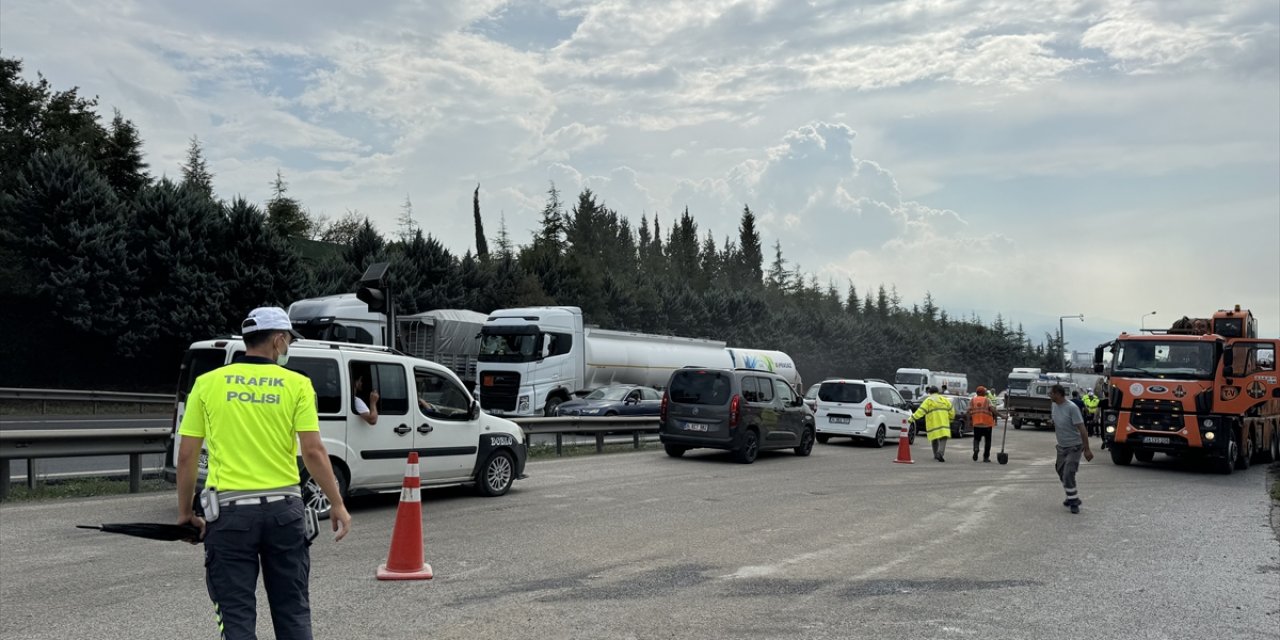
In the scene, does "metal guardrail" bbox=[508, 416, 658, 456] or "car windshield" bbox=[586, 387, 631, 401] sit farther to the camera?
"car windshield" bbox=[586, 387, 631, 401]

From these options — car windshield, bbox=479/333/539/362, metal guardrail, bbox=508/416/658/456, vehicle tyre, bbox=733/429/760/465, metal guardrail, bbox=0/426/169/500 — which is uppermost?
car windshield, bbox=479/333/539/362

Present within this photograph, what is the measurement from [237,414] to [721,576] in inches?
187

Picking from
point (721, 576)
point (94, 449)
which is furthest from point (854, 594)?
point (94, 449)

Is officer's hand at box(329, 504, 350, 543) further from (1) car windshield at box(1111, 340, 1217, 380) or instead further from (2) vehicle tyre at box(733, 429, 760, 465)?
(1) car windshield at box(1111, 340, 1217, 380)

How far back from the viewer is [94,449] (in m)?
12.2

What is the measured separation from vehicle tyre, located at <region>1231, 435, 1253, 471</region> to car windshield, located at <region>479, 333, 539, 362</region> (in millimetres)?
18495

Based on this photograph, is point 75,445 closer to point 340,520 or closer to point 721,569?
point 721,569

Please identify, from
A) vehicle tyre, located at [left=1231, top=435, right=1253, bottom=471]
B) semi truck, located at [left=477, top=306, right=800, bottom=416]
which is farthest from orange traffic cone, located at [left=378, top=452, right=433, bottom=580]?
semi truck, located at [left=477, top=306, right=800, bottom=416]

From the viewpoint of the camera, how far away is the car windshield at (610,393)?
27.1m

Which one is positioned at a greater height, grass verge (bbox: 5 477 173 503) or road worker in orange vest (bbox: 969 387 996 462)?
road worker in orange vest (bbox: 969 387 996 462)

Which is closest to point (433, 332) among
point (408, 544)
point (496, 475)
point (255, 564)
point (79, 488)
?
point (79, 488)

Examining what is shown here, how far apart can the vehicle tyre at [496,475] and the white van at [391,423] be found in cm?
1

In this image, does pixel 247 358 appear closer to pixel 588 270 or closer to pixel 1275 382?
pixel 1275 382

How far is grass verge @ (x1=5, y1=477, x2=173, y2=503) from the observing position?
12.1 m
